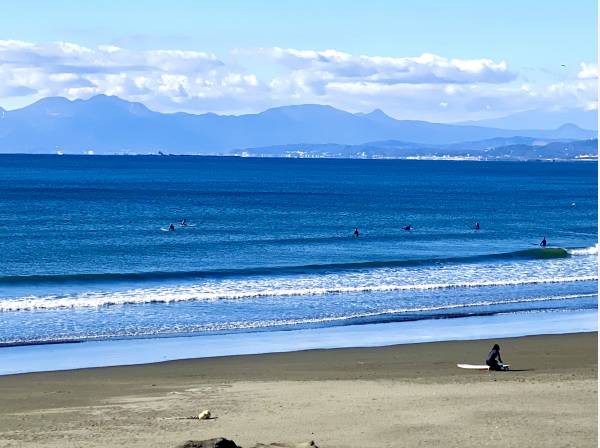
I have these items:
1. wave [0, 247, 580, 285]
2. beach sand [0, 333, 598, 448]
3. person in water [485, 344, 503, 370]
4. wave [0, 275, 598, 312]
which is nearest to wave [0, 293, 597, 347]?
wave [0, 275, 598, 312]

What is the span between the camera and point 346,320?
109 feet

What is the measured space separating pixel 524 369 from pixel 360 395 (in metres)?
5.33

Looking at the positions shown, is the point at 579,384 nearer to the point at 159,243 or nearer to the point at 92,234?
the point at 159,243

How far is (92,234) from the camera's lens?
63.8 m

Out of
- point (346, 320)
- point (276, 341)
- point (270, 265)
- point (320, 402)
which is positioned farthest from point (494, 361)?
point (270, 265)

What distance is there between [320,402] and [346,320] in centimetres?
1347

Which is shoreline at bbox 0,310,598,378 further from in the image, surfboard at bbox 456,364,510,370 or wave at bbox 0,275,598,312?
wave at bbox 0,275,598,312

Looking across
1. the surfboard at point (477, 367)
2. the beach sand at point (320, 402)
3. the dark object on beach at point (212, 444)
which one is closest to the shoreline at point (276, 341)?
the beach sand at point (320, 402)

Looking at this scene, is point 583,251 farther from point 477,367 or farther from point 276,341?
point 477,367

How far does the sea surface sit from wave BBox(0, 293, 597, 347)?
8 cm

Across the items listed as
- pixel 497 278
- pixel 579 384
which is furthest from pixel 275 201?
pixel 579 384

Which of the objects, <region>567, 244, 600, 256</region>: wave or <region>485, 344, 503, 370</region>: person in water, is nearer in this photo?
<region>485, 344, 503, 370</region>: person in water

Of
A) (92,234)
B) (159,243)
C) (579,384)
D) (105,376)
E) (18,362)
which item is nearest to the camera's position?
(579,384)

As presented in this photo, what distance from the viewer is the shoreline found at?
84.8ft
